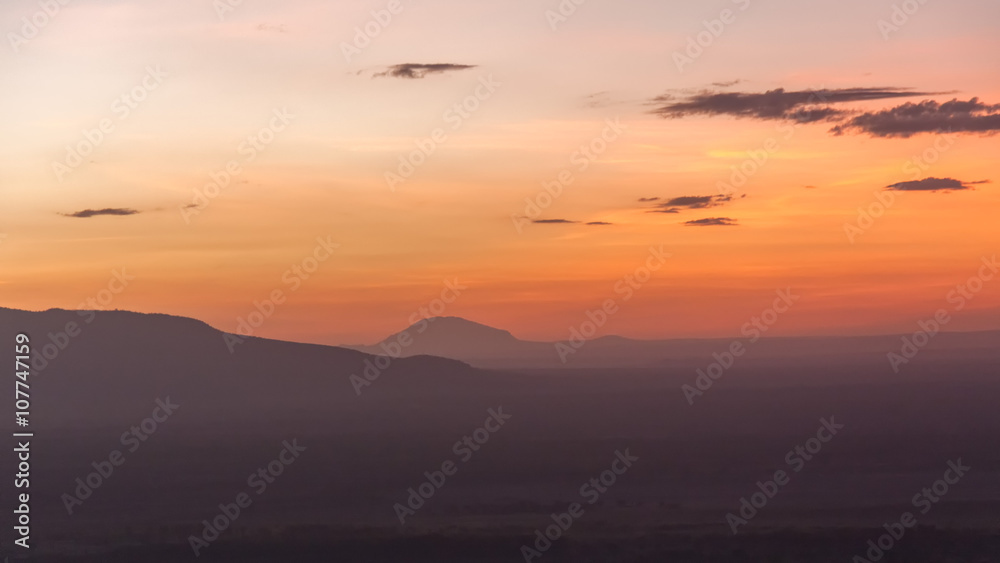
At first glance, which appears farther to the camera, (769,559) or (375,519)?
(375,519)

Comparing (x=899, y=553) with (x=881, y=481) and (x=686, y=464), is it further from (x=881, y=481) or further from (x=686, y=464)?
(x=686, y=464)

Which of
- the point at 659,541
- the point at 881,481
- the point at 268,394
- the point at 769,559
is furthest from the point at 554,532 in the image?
the point at 268,394

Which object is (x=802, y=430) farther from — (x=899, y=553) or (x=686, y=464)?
(x=899, y=553)

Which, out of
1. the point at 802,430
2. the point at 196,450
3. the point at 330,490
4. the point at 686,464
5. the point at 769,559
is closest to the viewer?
the point at 769,559

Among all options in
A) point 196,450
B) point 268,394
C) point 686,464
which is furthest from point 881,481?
point 268,394

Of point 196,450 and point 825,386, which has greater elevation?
point 196,450

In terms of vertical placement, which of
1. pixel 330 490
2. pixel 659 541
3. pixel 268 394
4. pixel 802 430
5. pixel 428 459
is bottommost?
pixel 268 394

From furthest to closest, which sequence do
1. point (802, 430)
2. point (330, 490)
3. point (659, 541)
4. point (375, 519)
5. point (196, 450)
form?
point (802, 430) < point (196, 450) < point (330, 490) < point (375, 519) < point (659, 541)
